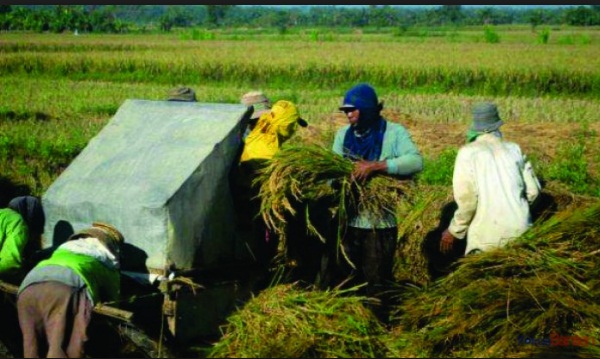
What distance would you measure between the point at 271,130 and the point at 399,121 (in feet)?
34.4

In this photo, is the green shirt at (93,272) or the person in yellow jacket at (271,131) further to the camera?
the person in yellow jacket at (271,131)

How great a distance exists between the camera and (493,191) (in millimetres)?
5957

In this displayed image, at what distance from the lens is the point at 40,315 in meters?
4.97

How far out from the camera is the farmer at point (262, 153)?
623 centimetres

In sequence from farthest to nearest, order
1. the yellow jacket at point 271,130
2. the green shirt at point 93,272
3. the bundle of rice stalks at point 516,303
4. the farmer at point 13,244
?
1. the yellow jacket at point 271,130
2. the farmer at point 13,244
3. the bundle of rice stalks at point 516,303
4. the green shirt at point 93,272

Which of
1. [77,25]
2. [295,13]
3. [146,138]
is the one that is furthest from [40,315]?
[295,13]

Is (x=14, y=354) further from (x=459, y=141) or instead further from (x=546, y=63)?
(x=546, y=63)

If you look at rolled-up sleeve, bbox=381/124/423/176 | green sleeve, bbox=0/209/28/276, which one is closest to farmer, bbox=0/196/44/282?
green sleeve, bbox=0/209/28/276

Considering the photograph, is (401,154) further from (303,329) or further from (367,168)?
(303,329)

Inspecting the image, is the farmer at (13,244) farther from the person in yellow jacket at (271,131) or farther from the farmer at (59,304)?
the person in yellow jacket at (271,131)

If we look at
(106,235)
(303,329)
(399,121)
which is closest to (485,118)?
(303,329)

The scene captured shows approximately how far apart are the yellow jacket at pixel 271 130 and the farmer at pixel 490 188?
47.5 inches

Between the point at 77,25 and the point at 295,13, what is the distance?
7267 cm

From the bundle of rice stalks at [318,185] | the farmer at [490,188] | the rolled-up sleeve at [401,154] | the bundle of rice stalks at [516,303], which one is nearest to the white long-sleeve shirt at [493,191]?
the farmer at [490,188]
